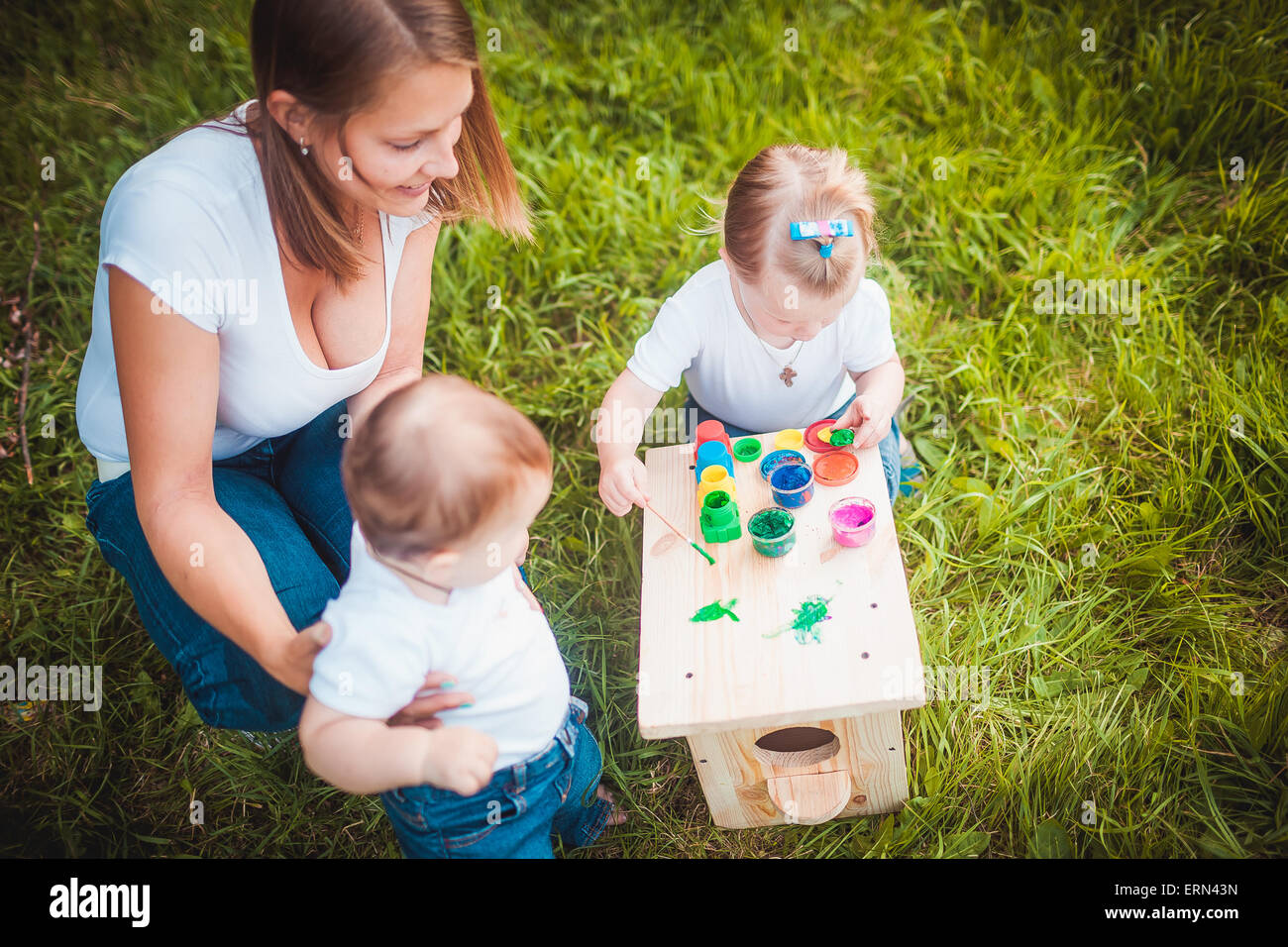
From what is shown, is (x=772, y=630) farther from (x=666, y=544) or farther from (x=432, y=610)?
(x=432, y=610)

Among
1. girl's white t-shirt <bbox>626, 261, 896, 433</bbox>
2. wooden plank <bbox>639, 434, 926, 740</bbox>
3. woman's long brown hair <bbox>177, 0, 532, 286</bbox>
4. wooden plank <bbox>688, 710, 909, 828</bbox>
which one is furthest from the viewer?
girl's white t-shirt <bbox>626, 261, 896, 433</bbox>

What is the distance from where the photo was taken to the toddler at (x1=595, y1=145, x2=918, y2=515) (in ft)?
5.41

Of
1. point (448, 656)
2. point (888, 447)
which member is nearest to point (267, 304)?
point (448, 656)

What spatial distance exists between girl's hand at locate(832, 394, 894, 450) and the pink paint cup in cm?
15

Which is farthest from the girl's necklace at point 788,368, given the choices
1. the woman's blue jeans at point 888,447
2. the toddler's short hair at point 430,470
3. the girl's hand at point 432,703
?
the girl's hand at point 432,703

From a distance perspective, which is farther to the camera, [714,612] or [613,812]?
[613,812]

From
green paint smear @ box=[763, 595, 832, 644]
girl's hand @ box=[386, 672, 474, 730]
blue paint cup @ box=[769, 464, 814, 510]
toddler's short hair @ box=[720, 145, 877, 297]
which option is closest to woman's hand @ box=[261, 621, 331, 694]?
girl's hand @ box=[386, 672, 474, 730]

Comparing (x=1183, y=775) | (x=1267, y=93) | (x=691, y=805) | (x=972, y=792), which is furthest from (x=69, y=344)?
(x=1267, y=93)

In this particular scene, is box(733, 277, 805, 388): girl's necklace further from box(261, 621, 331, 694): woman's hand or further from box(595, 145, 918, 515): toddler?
box(261, 621, 331, 694): woman's hand

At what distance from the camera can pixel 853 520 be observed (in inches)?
64.2

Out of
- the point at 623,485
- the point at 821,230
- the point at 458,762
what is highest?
the point at 821,230

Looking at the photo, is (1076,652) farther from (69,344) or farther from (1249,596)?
(69,344)

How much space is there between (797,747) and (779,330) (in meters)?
0.79

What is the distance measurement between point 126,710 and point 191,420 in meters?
0.92
